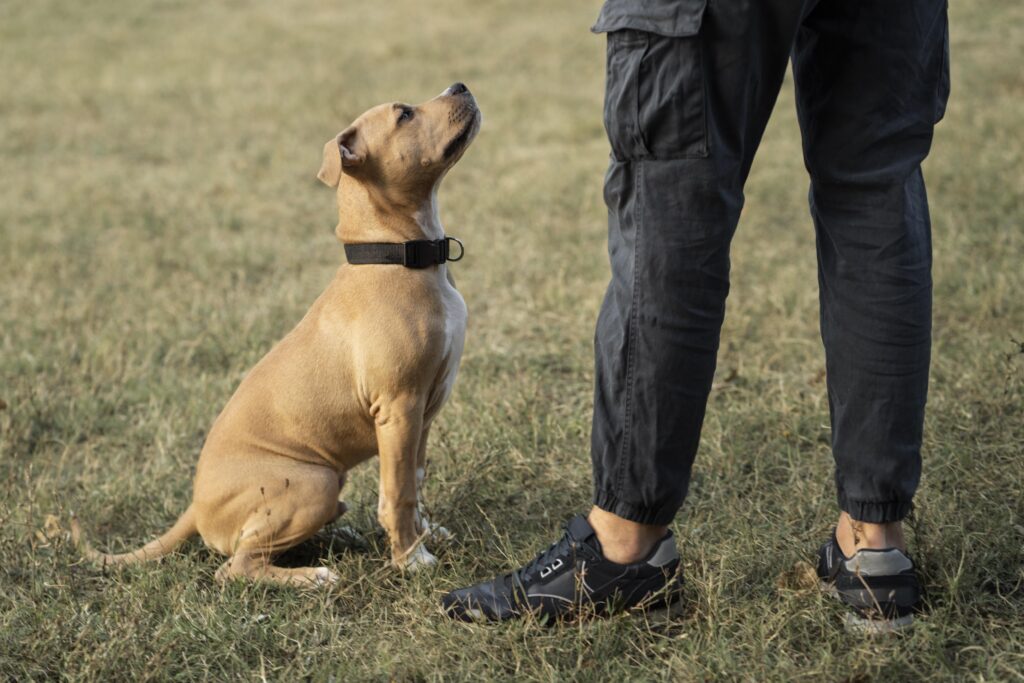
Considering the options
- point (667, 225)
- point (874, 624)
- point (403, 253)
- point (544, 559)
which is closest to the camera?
point (667, 225)

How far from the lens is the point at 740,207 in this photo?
239 centimetres

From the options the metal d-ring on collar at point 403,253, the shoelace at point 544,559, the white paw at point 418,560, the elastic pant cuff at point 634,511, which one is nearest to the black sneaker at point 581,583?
the shoelace at point 544,559

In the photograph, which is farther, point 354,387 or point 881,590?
point 354,387

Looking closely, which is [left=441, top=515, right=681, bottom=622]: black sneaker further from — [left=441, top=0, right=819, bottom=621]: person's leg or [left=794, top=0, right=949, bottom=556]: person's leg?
[left=794, top=0, right=949, bottom=556]: person's leg

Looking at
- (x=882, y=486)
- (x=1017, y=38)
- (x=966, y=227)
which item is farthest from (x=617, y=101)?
(x=1017, y=38)

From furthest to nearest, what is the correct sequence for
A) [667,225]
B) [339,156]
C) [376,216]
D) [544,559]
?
[376,216] < [339,156] < [544,559] < [667,225]

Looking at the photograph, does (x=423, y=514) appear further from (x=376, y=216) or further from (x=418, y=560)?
(x=376, y=216)

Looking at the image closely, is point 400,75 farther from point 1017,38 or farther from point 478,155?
point 1017,38

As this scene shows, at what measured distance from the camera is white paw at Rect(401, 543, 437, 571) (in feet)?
10.2

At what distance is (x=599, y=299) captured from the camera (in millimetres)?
5250

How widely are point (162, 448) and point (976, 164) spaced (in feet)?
16.6

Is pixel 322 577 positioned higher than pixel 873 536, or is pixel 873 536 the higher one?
pixel 873 536

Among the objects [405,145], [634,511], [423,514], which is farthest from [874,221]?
[423,514]

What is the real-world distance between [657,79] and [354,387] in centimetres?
139
